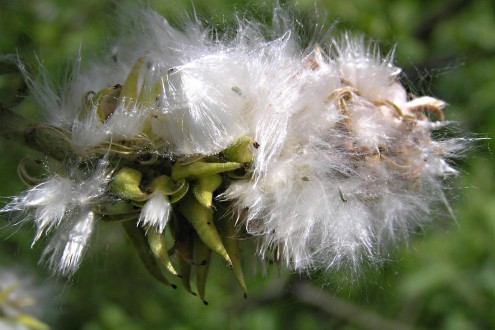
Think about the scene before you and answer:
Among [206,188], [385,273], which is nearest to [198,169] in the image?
[206,188]

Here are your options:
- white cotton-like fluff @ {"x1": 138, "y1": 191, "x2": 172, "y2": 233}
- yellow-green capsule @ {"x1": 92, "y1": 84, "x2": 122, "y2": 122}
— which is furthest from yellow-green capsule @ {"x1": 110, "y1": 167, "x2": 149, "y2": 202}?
yellow-green capsule @ {"x1": 92, "y1": 84, "x2": 122, "y2": 122}

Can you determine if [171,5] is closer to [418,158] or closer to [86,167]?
[86,167]

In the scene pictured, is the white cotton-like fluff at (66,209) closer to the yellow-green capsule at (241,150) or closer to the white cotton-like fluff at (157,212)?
the white cotton-like fluff at (157,212)

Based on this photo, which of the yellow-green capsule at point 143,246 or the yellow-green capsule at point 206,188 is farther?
the yellow-green capsule at point 143,246

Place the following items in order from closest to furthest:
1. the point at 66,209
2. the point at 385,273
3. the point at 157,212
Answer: the point at 157,212
the point at 66,209
the point at 385,273

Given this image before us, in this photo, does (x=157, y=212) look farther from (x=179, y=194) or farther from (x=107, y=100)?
(x=107, y=100)

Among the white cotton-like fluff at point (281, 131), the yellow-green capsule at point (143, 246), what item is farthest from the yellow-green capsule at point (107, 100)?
the yellow-green capsule at point (143, 246)

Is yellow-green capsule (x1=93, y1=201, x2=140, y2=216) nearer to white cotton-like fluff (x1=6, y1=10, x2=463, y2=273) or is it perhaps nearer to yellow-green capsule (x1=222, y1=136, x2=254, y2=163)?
white cotton-like fluff (x1=6, y1=10, x2=463, y2=273)
